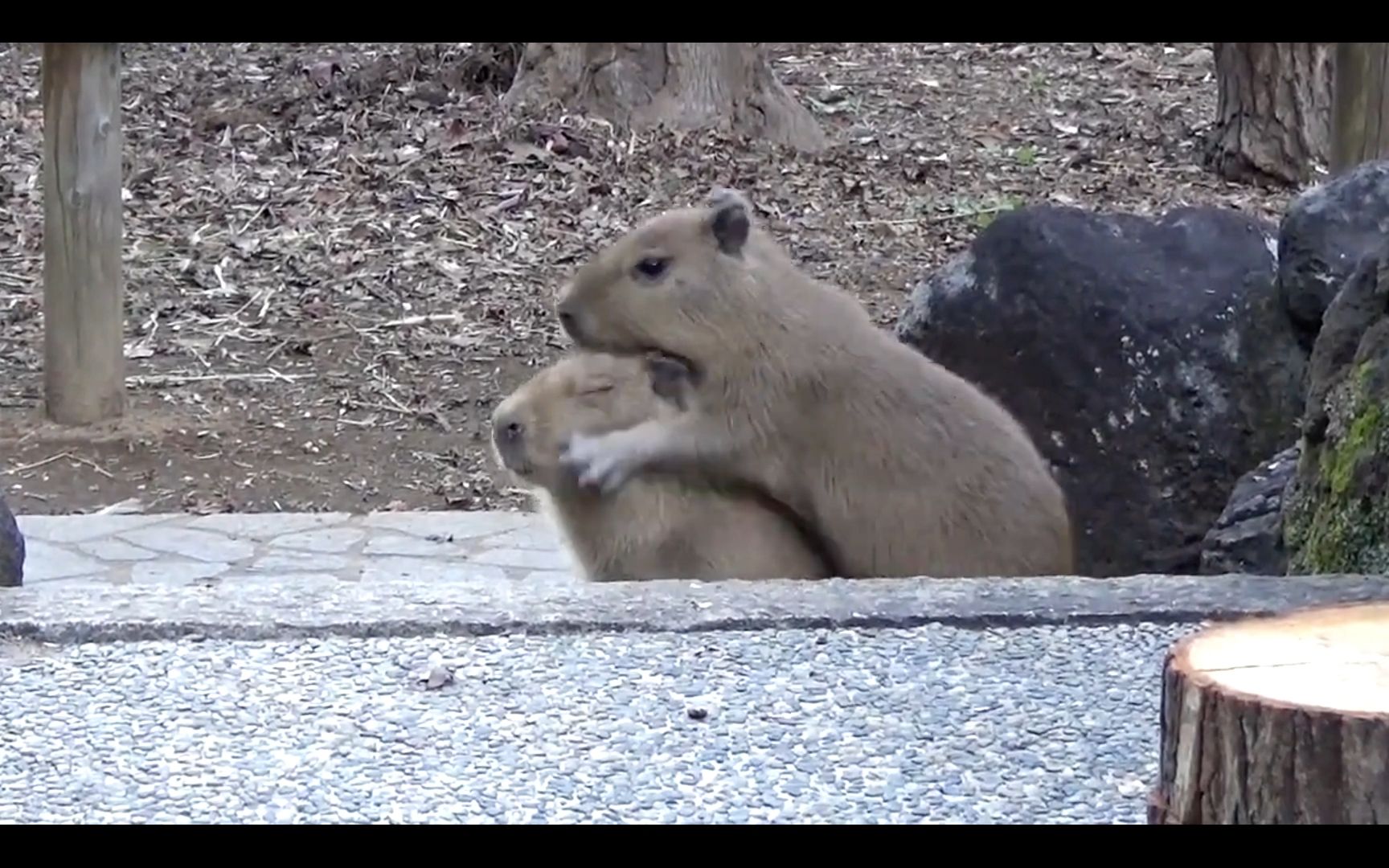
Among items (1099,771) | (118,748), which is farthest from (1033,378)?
(118,748)

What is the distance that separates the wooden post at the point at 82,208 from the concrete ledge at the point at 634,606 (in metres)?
3.07

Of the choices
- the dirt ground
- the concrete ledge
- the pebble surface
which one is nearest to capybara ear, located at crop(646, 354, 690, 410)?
the concrete ledge

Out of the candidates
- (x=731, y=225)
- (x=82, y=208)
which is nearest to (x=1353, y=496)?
(x=731, y=225)

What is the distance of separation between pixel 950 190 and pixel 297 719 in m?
7.35

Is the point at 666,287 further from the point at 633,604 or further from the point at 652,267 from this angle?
the point at 633,604

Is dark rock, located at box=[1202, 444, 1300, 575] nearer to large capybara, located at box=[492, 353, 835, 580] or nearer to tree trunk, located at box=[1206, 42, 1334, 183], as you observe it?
large capybara, located at box=[492, 353, 835, 580]

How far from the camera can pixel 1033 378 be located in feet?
19.4

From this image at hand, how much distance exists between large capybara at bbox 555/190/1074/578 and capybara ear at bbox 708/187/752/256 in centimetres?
14

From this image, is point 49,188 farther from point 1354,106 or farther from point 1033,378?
point 1354,106

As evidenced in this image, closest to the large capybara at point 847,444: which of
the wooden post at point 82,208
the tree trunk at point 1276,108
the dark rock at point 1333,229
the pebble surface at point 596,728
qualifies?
the pebble surface at point 596,728

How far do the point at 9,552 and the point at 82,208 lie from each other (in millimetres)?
2536

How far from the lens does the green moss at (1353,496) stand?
4.45 meters

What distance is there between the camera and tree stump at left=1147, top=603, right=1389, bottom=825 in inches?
97.9

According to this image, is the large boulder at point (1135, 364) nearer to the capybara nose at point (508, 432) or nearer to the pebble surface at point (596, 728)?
the capybara nose at point (508, 432)
